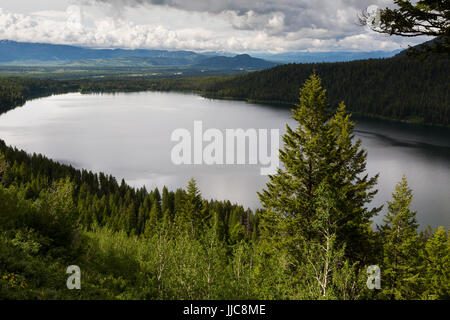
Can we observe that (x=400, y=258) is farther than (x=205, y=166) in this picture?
No

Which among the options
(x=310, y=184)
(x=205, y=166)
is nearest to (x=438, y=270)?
(x=310, y=184)

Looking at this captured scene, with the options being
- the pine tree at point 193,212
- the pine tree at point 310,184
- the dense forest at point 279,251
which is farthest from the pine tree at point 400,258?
the pine tree at point 193,212

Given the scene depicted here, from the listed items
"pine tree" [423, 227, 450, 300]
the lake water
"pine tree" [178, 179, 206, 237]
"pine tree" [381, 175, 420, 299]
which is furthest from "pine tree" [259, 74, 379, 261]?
the lake water

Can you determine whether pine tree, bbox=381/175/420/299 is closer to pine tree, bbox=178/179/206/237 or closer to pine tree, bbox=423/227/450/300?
pine tree, bbox=423/227/450/300

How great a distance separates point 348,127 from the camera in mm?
28516

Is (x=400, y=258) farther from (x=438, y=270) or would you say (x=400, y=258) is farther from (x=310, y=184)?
(x=310, y=184)

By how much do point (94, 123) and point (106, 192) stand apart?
113m

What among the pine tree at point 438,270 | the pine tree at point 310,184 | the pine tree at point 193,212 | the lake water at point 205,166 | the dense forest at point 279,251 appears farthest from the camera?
the lake water at point 205,166

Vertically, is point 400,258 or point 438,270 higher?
point 400,258

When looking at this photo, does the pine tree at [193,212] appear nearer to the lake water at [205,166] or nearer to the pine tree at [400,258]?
the pine tree at [400,258]

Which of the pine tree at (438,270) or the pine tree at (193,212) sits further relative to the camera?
the pine tree at (193,212)

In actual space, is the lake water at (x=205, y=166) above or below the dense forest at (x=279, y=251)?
below
